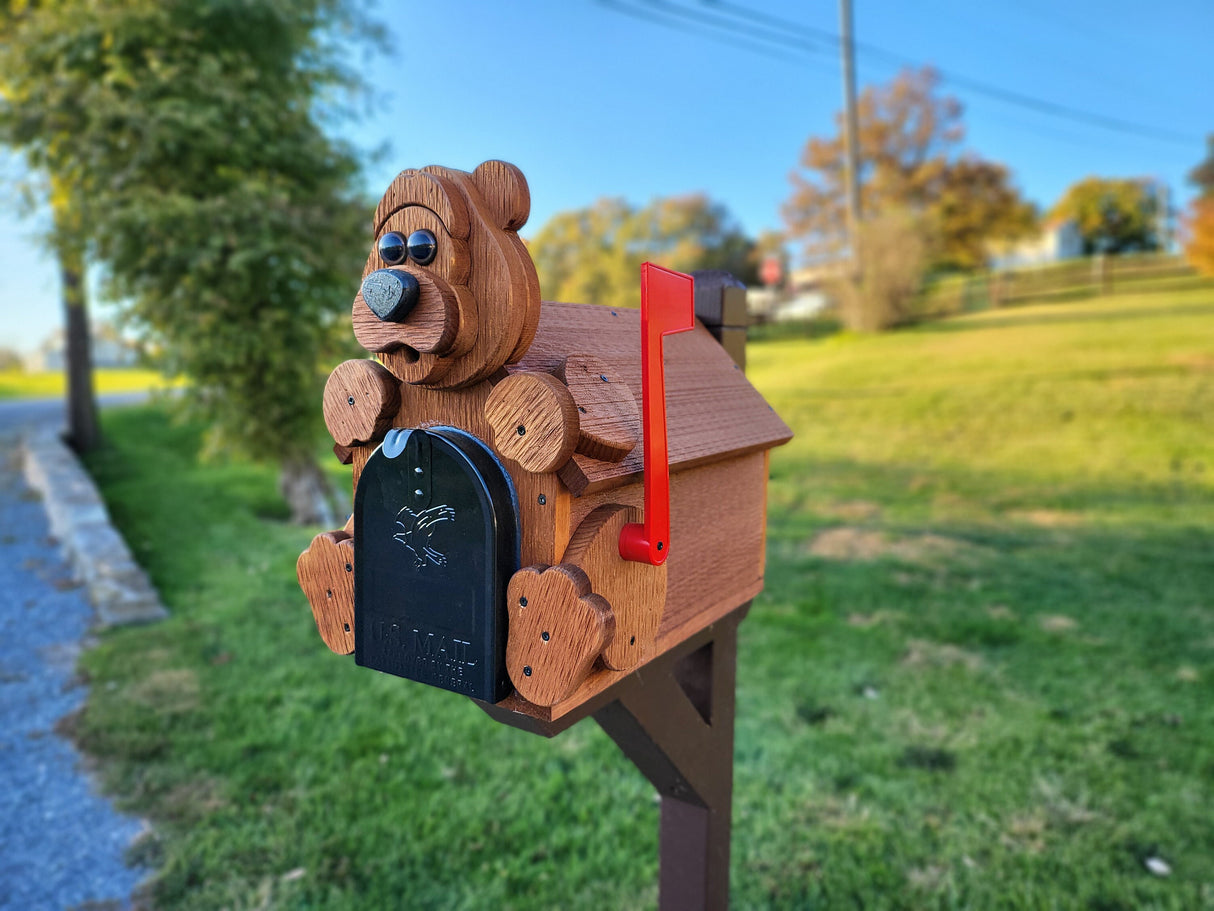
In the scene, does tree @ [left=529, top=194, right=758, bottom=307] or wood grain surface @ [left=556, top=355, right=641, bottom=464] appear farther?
tree @ [left=529, top=194, right=758, bottom=307]

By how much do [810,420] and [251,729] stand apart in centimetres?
867

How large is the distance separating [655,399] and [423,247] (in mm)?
301

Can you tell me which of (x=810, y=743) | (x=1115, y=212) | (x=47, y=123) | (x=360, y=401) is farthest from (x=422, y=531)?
(x=1115, y=212)

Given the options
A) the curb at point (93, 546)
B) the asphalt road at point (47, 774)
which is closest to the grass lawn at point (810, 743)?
the asphalt road at point (47, 774)

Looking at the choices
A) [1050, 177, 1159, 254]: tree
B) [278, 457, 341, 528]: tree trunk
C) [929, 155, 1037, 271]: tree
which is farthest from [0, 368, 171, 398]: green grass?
[1050, 177, 1159, 254]: tree

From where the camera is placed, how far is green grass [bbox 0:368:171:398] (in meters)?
16.9

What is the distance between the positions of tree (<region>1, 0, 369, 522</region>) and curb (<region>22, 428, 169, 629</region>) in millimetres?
1230

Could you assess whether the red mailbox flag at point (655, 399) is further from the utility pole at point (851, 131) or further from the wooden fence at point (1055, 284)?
the wooden fence at point (1055, 284)

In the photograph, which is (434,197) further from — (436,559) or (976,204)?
(976,204)

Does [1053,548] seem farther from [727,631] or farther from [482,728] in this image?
[727,631]

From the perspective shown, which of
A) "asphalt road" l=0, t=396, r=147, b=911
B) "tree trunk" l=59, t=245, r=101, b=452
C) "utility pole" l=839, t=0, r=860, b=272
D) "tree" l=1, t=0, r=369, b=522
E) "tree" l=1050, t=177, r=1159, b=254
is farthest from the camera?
"tree" l=1050, t=177, r=1159, b=254

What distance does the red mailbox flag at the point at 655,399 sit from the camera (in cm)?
85

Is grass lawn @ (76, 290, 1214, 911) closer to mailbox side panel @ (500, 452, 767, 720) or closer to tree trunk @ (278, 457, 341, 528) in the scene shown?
tree trunk @ (278, 457, 341, 528)

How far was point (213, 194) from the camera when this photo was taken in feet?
21.4
